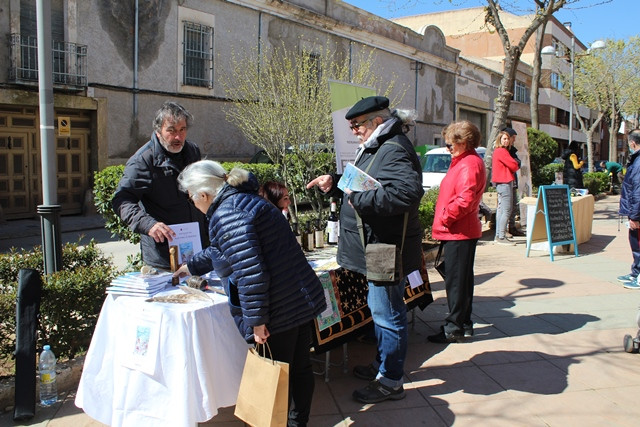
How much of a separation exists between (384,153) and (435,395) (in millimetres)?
1696

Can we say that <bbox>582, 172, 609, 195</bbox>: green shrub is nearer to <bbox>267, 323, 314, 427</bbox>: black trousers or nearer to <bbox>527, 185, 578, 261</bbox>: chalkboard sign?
<bbox>527, 185, 578, 261</bbox>: chalkboard sign

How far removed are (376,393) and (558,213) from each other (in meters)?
5.64

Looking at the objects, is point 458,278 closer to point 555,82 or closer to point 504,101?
point 504,101

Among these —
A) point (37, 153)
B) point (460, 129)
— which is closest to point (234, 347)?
point (460, 129)

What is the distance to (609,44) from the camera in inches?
1153

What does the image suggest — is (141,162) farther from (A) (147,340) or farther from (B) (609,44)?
(B) (609,44)

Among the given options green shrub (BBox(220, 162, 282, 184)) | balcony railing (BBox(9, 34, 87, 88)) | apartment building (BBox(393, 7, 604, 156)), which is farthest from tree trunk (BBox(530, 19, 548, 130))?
apartment building (BBox(393, 7, 604, 156))

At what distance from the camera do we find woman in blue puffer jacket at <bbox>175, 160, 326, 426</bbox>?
2.62m

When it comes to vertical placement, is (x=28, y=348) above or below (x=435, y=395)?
above

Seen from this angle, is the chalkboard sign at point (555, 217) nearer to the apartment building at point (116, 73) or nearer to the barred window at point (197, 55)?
the apartment building at point (116, 73)

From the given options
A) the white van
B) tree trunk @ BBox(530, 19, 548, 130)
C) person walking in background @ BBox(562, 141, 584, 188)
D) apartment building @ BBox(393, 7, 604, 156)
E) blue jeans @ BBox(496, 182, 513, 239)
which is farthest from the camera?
apartment building @ BBox(393, 7, 604, 156)

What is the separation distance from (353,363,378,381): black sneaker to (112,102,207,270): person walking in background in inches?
61.2

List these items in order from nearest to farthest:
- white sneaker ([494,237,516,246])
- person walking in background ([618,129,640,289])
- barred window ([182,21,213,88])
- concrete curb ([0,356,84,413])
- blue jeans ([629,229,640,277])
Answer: concrete curb ([0,356,84,413]), person walking in background ([618,129,640,289]), blue jeans ([629,229,640,277]), white sneaker ([494,237,516,246]), barred window ([182,21,213,88])

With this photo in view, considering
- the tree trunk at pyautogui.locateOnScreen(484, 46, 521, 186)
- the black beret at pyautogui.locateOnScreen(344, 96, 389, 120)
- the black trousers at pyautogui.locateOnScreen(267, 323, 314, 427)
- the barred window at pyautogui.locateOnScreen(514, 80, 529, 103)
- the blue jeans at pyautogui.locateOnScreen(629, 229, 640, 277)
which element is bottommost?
the black trousers at pyautogui.locateOnScreen(267, 323, 314, 427)
